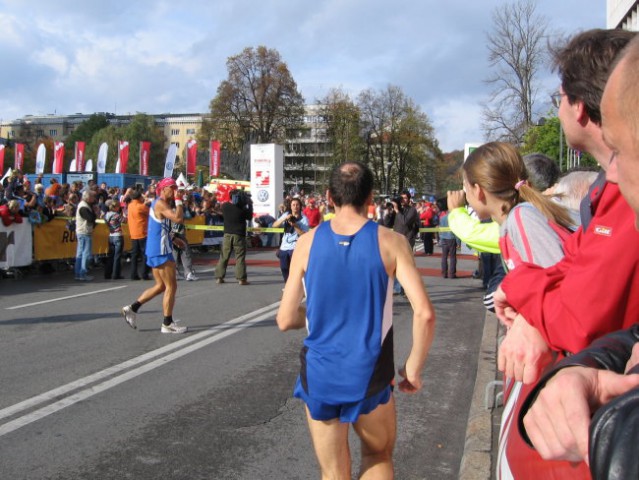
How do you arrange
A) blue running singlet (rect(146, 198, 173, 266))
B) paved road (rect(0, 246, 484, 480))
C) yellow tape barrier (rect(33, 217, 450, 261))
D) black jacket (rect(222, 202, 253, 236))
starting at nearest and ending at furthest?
1. paved road (rect(0, 246, 484, 480))
2. blue running singlet (rect(146, 198, 173, 266))
3. black jacket (rect(222, 202, 253, 236))
4. yellow tape barrier (rect(33, 217, 450, 261))

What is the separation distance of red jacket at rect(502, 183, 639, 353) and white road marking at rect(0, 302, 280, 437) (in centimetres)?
430

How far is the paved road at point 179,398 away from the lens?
4.07 meters

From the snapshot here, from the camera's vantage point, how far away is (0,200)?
47.0 ft

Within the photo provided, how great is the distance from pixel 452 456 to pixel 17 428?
3296 millimetres

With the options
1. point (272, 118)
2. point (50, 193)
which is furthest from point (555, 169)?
point (272, 118)

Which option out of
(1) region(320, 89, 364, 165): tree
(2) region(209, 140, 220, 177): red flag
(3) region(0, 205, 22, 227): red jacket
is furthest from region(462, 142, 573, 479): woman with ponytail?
(1) region(320, 89, 364, 165): tree

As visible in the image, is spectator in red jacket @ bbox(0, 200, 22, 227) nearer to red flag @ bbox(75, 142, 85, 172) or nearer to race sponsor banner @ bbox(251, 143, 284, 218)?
race sponsor banner @ bbox(251, 143, 284, 218)

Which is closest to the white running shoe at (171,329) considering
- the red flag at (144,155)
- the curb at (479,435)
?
the curb at (479,435)

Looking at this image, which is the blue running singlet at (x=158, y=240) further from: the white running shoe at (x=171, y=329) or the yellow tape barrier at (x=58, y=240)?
the yellow tape barrier at (x=58, y=240)

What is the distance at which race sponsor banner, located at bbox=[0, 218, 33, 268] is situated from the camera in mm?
13602

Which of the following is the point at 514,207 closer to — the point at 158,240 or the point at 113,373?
the point at 113,373

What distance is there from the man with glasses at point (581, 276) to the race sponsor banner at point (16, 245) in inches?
549

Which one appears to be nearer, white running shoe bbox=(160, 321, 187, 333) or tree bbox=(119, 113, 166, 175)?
white running shoe bbox=(160, 321, 187, 333)

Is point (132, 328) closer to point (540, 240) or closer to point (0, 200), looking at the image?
point (540, 240)
